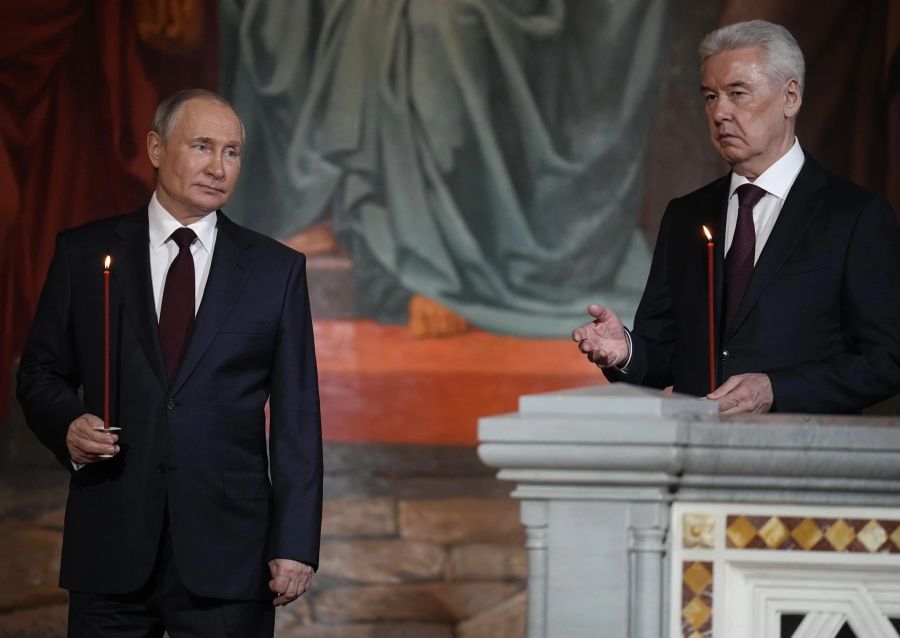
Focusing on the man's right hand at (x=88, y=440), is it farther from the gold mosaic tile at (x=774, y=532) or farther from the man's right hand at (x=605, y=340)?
the gold mosaic tile at (x=774, y=532)

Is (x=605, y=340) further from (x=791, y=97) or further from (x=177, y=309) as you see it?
(x=177, y=309)

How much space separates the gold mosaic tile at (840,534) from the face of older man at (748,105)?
4.54ft

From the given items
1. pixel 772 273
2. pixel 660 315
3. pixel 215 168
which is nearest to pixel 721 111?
pixel 772 273

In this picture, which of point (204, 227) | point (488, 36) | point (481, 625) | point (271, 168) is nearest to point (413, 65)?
point (488, 36)

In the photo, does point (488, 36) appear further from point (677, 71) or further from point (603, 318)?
point (603, 318)

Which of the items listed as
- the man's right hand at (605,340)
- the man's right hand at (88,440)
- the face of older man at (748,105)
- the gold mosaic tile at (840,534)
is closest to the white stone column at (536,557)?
the gold mosaic tile at (840,534)

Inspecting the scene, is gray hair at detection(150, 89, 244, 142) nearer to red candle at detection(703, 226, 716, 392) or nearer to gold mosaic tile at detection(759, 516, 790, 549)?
red candle at detection(703, 226, 716, 392)

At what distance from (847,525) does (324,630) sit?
511cm

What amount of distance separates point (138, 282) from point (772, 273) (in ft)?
4.92

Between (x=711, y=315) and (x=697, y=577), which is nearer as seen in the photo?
(x=697, y=577)

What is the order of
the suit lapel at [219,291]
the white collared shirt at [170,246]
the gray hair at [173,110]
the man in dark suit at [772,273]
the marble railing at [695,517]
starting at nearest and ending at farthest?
A: the marble railing at [695,517], the man in dark suit at [772,273], the suit lapel at [219,291], the white collared shirt at [170,246], the gray hair at [173,110]

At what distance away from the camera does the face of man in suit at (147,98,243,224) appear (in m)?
3.70

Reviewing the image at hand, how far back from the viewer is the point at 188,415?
3496 mm

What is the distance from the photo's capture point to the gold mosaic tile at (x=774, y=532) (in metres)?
2.37
